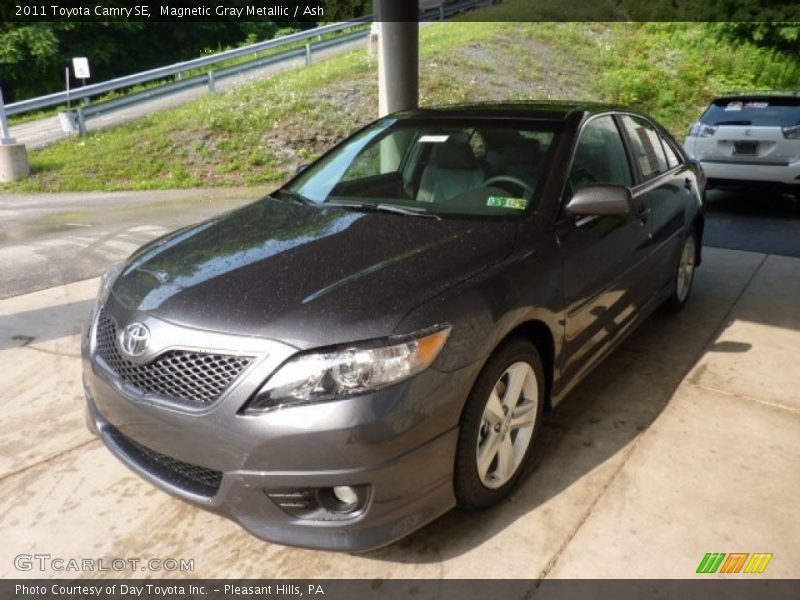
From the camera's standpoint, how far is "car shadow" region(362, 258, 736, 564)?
262 centimetres

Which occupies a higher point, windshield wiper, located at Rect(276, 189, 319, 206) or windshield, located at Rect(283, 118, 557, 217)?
windshield, located at Rect(283, 118, 557, 217)

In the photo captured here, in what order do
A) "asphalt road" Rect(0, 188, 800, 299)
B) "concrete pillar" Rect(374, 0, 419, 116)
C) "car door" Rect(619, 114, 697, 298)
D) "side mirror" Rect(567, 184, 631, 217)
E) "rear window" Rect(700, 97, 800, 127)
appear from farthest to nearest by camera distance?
"rear window" Rect(700, 97, 800, 127) → "asphalt road" Rect(0, 188, 800, 299) → "concrete pillar" Rect(374, 0, 419, 116) → "car door" Rect(619, 114, 697, 298) → "side mirror" Rect(567, 184, 631, 217)

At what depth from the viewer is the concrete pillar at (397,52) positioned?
6.20m

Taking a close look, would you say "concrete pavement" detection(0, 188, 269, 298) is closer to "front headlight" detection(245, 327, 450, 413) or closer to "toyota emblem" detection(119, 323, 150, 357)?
"toyota emblem" detection(119, 323, 150, 357)

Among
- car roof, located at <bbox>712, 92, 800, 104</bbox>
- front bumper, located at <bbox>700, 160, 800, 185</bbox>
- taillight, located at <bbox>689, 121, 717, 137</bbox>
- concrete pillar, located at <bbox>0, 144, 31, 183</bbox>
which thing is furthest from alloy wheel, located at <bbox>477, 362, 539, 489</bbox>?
concrete pillar, located at <bbox>0, 144, 31, 183</bbox>

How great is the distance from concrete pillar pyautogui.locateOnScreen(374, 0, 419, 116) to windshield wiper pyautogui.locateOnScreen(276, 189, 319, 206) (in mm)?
2895

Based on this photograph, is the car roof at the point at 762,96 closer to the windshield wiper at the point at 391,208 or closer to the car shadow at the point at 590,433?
the car shadow at the point at 590,433

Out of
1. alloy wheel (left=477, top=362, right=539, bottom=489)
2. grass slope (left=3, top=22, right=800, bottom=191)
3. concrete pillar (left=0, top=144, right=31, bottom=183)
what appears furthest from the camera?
grass slope (left=3, top=22, right=800, bottom=191)

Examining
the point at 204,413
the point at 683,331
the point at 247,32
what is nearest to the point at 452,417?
the point at 204,413

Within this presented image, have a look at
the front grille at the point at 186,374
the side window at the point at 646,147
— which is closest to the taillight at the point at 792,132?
the side window at the point at 646,147

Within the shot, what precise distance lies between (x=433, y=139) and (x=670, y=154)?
6.42ft

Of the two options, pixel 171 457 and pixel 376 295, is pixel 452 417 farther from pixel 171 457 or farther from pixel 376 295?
pixel 171 457
